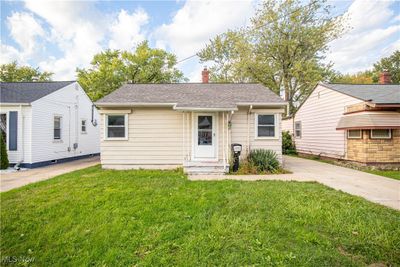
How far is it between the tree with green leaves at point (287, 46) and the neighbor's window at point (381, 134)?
39.3 feet

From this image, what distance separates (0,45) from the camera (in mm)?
7309

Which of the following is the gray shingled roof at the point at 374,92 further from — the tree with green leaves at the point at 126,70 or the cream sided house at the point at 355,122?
the tree with green leaves at the point at 126,70

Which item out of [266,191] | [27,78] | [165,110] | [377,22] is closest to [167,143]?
[165,110]

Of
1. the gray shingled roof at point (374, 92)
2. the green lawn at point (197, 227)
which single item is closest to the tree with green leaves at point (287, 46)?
the gray shingled roof at point (374, 92)

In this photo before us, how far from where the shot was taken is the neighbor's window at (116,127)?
8.73 m

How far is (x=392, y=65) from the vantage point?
32.7 meters

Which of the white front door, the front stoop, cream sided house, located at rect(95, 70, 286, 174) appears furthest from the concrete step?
the white front door

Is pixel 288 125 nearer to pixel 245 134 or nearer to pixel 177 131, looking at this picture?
pixel 245 134

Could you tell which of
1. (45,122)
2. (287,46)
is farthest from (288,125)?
(45,122)

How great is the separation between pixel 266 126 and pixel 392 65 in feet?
125

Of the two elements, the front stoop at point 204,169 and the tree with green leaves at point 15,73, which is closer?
the front stoop at point 204,169

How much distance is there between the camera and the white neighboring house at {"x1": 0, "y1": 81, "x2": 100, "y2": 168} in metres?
9.21

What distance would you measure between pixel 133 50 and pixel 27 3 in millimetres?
17730

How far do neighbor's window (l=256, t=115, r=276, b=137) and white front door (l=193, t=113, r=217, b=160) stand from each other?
6.41ft
